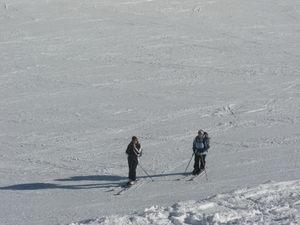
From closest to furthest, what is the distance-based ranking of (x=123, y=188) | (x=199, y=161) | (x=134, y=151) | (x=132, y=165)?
(x=134, y=151)
(x=132, y=165)
(x=123, y=188)
(x=199, y=161)

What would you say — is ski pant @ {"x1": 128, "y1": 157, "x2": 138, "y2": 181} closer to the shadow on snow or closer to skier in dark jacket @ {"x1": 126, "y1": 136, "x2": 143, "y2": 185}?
skier in dark jacket @ {"x1": 126, "y1": 136, "x2": 143, "y2": 185}

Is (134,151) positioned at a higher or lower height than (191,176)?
higher

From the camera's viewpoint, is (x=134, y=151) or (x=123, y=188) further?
(x=123, y=188)

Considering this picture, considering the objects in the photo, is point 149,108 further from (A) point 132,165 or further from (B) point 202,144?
(A) point 132,165

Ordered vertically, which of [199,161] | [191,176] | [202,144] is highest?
[202,144]

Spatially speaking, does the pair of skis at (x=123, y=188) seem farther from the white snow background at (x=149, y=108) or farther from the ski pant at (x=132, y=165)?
the ski pant at (x=132, y=165)

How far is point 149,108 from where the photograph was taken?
18.4m

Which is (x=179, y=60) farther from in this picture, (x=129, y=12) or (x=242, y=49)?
(x=129, y=12)

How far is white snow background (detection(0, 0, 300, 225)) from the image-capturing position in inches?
482

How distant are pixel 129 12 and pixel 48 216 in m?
17.5

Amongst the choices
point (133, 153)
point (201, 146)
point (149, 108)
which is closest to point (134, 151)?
point (133, 153)

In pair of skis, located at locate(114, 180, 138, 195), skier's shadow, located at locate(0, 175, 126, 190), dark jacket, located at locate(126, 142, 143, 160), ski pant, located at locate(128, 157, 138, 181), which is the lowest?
pair of skis, located at locate(114, 180, 138, 195)

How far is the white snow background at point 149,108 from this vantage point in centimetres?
1225

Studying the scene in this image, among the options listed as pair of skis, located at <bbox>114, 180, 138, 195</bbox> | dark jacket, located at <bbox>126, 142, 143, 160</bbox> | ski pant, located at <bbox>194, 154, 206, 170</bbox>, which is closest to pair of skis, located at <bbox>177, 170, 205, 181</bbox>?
ski pant, located at <bbox>194, 154, 206, 170</bbox>
